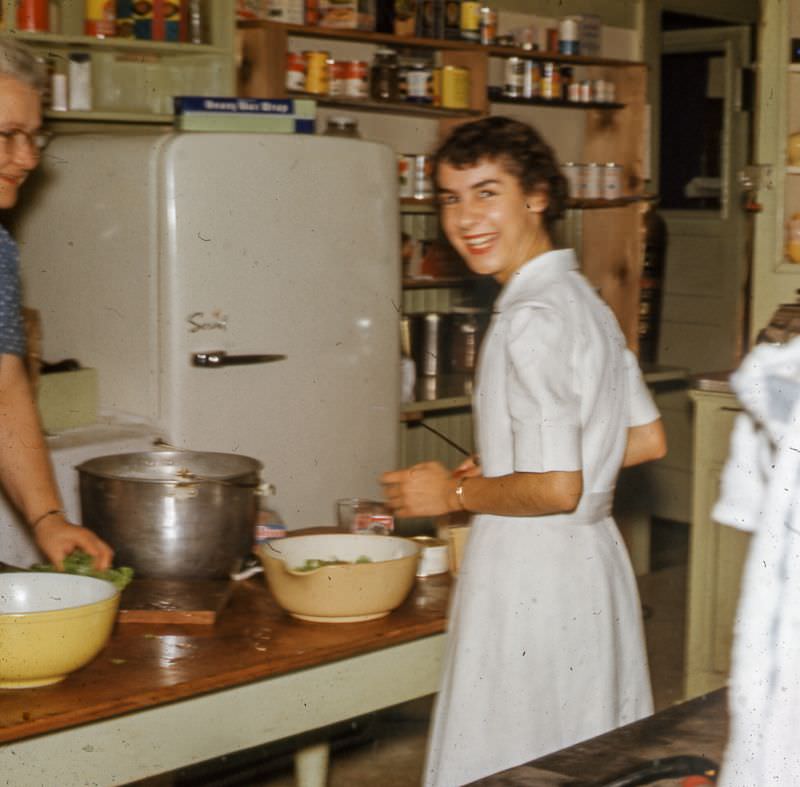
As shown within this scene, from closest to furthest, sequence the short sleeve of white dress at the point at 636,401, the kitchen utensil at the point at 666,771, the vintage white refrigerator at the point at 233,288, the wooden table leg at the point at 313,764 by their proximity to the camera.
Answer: the kitchen utensil at the point at 666,771 → the short sleeve of white dress at the point at 636,401 → the wooden table leg at the point at 313,764 → the vintage white refrigerator at the point at 233,288

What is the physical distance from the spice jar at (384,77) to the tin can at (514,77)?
575 mm

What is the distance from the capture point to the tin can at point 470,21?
476cm

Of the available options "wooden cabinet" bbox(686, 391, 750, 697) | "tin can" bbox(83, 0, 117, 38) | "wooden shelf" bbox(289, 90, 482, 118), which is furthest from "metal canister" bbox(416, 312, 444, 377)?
"tin can" bbox(83, 0, 117, 38)

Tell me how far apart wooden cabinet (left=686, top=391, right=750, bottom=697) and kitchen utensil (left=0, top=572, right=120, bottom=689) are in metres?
2.30

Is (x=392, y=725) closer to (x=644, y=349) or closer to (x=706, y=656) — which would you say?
(x=706, y=656)

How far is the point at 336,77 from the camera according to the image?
4.43m

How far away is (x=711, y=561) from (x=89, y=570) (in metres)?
2.37

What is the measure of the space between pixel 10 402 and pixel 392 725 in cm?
190

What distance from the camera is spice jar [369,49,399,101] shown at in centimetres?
452

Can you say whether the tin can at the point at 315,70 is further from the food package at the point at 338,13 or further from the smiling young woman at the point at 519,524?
the smiling young woman at the point at 519,524

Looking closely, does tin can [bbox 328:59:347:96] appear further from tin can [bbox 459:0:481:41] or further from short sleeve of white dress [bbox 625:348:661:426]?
short sleeve of white dress [bbox 625:348:661:426]

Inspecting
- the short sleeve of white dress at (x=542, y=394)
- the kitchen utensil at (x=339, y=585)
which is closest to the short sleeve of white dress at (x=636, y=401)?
the short sleeve of white dress at (x=542, y=394)

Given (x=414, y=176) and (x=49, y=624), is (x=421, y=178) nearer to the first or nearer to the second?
(x=414, y=176)

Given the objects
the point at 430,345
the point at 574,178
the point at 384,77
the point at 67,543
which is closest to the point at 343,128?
the point at 384,77
